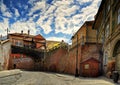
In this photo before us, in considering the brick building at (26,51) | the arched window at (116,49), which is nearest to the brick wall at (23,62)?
the brick building at (26,51)

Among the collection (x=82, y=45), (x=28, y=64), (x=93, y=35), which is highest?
(x=93, y=35)

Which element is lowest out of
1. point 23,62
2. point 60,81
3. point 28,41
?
point 60,81

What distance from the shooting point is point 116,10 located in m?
19.4

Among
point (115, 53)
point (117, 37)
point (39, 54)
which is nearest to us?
point (117, 37)

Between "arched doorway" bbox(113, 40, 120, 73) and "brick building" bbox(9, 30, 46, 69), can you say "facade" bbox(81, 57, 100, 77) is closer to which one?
"arched doorway" bbox(113, 40, 120, 73)

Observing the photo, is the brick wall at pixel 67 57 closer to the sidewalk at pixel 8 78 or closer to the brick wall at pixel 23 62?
the brick wall at pixel 23 62

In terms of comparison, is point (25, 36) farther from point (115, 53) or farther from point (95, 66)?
point (115, 53)

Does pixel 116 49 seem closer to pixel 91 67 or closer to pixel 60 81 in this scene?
pixel 60 81

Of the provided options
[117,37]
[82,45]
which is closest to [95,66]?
[82,45]

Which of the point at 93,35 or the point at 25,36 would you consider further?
the point at 25,36

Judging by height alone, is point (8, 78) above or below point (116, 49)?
below

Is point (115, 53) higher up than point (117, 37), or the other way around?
point (117, 37)

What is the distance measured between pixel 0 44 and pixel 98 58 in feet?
51.3

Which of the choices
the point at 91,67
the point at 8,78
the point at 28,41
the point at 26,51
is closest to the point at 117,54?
the point at 91,67
